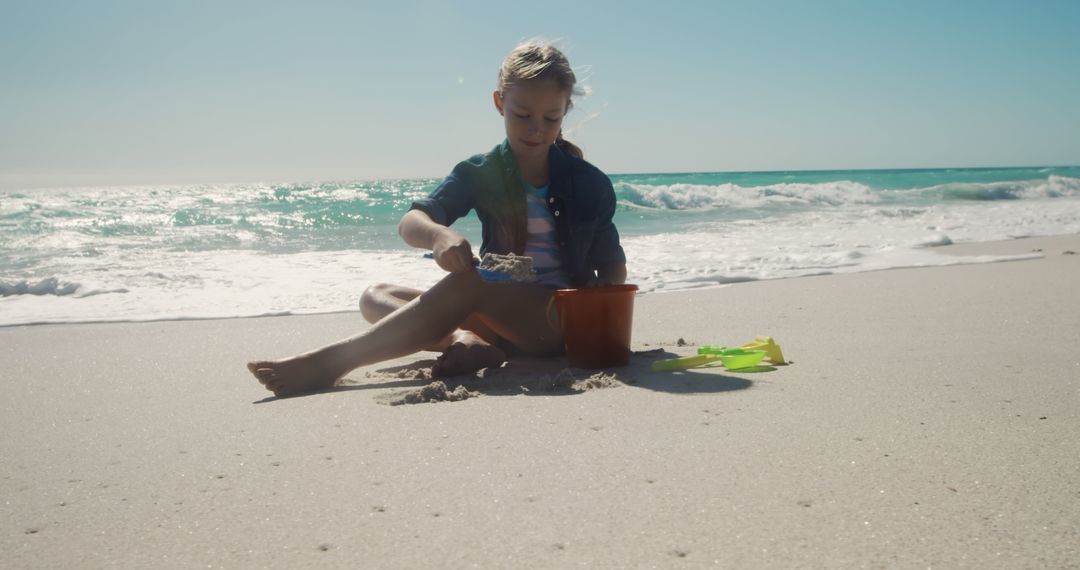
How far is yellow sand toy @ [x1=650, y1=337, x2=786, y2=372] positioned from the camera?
266 cm

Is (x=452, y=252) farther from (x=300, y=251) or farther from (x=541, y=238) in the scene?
(x=300, y=251)

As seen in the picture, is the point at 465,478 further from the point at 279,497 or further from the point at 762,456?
the point at 762,456

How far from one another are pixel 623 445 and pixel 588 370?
821 mm

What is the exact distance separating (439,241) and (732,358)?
1004 mm

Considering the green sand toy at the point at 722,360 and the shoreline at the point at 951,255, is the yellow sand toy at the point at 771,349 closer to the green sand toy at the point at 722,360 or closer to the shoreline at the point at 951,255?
the green sand toy at the point at 722,360

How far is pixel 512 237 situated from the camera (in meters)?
2.80

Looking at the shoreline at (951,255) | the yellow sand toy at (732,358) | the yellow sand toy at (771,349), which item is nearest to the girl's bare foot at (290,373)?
the yellow sand toy at (732,358)

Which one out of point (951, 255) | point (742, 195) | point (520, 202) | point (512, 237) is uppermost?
point (520, 202)

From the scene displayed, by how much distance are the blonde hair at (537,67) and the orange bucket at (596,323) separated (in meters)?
0.69

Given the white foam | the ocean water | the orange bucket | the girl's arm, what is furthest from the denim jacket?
the white foam

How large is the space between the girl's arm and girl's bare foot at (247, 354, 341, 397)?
19.3 inches

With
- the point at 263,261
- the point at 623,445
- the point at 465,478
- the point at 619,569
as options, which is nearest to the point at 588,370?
the point at 623,445

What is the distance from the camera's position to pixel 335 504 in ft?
5.17

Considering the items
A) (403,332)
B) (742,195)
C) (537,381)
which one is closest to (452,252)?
(403,332)
